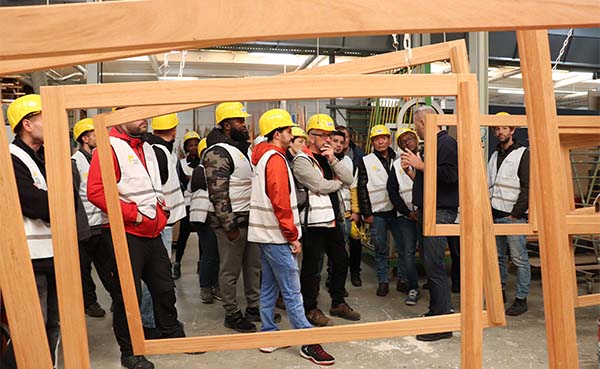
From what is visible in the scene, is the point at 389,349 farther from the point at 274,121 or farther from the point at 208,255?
the point at 208,255

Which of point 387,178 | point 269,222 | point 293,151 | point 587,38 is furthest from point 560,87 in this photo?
point 269,222

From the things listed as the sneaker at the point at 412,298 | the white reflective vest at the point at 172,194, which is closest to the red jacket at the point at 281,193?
the white reflective vest at the point at 172,194

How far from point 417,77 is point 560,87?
14146 millimetres

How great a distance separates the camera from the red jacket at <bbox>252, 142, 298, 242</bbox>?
3.69 metres

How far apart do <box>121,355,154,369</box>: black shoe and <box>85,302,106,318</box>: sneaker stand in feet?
4.51

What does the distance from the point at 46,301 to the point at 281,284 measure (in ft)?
4.96

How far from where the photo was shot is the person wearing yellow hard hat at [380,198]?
552 cm

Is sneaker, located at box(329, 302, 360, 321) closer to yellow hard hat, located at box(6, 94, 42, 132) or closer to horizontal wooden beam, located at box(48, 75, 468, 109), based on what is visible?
yellow hard hat, located at box(6, 94, 42, 132)

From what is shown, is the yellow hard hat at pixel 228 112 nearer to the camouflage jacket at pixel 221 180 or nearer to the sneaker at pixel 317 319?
the camouflage jacket at pixel 221 180

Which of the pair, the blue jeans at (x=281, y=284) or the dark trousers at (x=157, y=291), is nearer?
the dark trousers at (x=157, y=291)

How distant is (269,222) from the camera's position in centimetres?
378

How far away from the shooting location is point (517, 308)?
15.8 ft

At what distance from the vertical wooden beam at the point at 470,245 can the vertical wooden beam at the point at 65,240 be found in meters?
0.99

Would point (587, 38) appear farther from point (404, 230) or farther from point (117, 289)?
point (117, 289)
